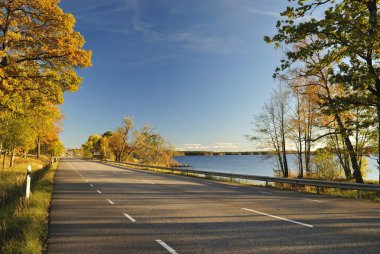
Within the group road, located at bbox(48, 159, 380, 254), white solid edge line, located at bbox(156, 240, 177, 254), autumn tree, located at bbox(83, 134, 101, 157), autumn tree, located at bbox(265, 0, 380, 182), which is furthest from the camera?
autumn tree, located at bbox(83, 134, 101, 157)

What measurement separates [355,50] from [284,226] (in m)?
11.1

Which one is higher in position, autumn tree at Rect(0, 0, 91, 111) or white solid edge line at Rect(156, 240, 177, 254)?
autumn tree at Rect(0, 0, 91, 111)

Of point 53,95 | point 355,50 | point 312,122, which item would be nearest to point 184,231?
point 355,50

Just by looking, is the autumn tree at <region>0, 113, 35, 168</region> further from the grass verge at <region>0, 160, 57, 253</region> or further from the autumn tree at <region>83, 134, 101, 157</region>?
the autumn tree at <region>83, 134, 101, 157</region>

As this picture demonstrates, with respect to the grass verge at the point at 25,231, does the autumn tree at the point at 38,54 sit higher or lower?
higher

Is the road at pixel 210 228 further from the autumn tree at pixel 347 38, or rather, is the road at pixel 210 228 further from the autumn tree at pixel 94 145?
the autumn tree at pixel 94 145

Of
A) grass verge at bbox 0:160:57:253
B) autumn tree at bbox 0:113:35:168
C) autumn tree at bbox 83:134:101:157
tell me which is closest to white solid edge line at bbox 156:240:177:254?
grass verge at bbox 0:160:57:253

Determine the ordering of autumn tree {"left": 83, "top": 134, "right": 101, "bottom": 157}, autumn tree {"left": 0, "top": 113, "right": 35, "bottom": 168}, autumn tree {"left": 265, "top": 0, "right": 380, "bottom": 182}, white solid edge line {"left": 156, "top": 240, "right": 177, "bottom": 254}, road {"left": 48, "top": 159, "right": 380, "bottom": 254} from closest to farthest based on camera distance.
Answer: white solid edge line {"left": 156, "top": 240, "right": 177, "bottom": 254}, road {"left": 48, "top": 159, "right": 380, "bottom": 254}, autumn tree {"left": 265, "top": 0, "right": 380, "bottom": 182}, autumn tree {"left": 0, "top": 113, "right": 35, "bottom": 168}, autumn tree {"left": 83, "top": 134, "right": 101, "bottom": 157}

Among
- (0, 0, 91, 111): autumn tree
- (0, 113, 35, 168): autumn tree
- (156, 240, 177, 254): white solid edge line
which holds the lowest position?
(156, 240, 177, 254): white solid edge line

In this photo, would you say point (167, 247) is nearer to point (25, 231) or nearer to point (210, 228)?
point (210, 228)

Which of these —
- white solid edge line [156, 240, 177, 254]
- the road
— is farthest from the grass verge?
white solid edge line [156, 240, 177, 254]

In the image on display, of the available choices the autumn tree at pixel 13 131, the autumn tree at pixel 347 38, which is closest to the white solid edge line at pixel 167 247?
the autumn tree at pixel 347 38

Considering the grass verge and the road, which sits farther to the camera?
the road

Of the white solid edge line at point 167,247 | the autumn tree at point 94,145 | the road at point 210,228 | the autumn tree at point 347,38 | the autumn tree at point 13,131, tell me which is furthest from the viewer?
the autumn tree at point 94,145
